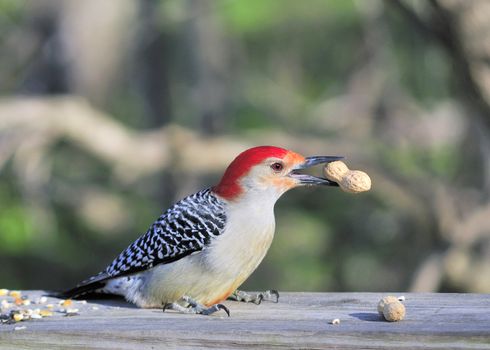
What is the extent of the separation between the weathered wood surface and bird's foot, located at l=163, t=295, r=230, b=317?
0.13ft

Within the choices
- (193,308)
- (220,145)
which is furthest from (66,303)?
(220,145)

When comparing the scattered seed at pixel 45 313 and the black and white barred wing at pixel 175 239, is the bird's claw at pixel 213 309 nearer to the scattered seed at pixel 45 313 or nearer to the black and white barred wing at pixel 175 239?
the black and white barred wing at pixel 175 239

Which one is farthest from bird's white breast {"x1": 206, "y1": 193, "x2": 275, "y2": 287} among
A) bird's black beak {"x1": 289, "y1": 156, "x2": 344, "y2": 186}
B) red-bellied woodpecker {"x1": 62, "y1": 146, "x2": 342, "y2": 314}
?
bird's black beak {"x1": 289, "y1": 156, "x2": 344, "y2": 186}

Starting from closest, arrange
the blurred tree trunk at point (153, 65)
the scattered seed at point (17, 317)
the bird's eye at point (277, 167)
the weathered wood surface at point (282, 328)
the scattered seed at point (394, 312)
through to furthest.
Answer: the weathered wood surface at point (282, 328)
the scattered seed at point (394, 312)
the scattered seed at point (17, 317)
the bird's eye at point (277, 167)
the blurred tree trunk at point (153, 65)

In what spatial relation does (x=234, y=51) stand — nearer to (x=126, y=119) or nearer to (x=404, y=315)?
(x=126, y=119)

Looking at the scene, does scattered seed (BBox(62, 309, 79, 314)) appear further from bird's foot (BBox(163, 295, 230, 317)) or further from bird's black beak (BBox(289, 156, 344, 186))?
bird's black beak (BBox(289, 156, 344, 186))

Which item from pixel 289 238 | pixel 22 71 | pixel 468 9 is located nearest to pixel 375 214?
pixel 289 238

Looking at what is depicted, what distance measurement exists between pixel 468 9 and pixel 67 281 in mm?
7083

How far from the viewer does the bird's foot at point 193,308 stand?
12.5 feet

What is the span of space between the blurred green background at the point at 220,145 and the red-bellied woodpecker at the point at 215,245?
397 centimetres

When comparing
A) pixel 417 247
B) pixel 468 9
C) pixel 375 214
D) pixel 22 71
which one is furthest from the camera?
pixel 22 71

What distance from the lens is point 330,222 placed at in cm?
1120

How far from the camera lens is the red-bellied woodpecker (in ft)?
13.5

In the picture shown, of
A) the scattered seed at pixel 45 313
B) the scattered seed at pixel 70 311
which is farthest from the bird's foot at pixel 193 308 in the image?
the scattered seed at pixel 45 313
